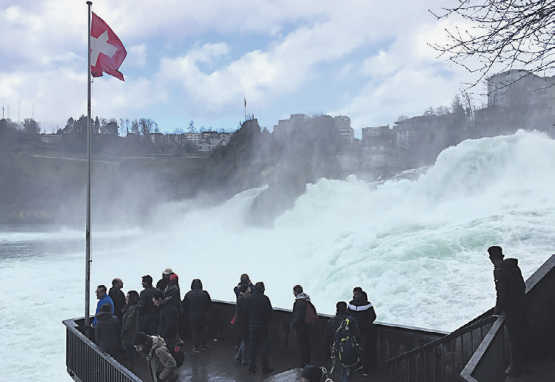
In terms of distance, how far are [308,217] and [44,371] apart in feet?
87.2

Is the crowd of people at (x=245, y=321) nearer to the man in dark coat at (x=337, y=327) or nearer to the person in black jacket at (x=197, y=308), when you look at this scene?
the man in dark coat at (x=337, y=327)

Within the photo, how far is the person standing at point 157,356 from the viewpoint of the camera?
5.34 metres

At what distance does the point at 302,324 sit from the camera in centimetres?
786

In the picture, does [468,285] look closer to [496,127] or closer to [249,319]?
[249,319]

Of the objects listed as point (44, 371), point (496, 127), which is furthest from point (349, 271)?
point (496, 127)

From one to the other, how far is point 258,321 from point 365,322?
1912mm

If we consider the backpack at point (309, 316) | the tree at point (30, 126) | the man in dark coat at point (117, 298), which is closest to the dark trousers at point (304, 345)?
the backpack at point (309, 316)

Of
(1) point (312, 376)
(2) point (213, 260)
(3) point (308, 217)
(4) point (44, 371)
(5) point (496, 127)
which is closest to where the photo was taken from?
(1) point (312, 376)

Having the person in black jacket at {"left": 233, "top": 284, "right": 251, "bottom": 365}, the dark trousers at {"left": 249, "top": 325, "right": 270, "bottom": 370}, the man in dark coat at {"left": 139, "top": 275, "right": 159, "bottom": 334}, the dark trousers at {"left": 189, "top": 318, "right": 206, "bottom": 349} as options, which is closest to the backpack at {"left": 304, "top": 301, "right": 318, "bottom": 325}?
the dark trousers at {"left": 249, "top": 325, "right": 270, "bottom": 370}

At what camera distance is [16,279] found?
30500mm

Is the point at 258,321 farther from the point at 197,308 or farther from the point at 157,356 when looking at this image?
the point at 157,356

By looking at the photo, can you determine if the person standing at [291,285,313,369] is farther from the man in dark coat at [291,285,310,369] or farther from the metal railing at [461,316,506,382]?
the metal railing at [461,316,506,382]

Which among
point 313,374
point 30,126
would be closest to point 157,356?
point 313,374

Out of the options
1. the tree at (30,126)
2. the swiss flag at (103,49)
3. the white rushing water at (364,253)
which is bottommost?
the white rushing water at (364,253)
